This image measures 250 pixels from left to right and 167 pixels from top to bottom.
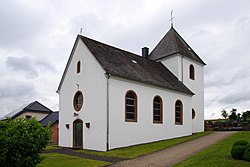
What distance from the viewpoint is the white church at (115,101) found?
19953mm

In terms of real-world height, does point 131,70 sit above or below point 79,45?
below

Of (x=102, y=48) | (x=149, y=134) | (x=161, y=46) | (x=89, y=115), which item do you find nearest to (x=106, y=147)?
(x=89, y=115)

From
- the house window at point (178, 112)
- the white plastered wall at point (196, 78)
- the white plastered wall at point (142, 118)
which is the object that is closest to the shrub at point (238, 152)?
the white plastered wall at point (142, 118)

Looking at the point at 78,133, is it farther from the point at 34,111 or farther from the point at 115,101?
the point at 34,111

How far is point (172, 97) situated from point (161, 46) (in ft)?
31.0

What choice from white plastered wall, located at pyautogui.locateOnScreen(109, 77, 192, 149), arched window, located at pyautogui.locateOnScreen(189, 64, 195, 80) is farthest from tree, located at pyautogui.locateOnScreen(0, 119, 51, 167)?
arched window, located at pyautogui.locateOnScreen(189, 64, 195, 80)

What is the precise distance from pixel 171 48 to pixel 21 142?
23.6 m

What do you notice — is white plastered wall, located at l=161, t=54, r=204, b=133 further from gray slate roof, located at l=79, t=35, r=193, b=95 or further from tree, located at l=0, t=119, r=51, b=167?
tree, located at l=0, t=119, r=51, b=167

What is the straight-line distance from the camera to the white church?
65.5 feet

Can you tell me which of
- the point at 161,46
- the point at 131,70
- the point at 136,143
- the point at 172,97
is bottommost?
the point at 136,143

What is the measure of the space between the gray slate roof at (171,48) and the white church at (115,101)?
323cm

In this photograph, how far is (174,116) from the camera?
25.9 meters

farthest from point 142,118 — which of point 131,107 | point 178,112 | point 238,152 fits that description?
point 238,152

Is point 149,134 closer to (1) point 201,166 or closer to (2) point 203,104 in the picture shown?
(1) point 201,166
